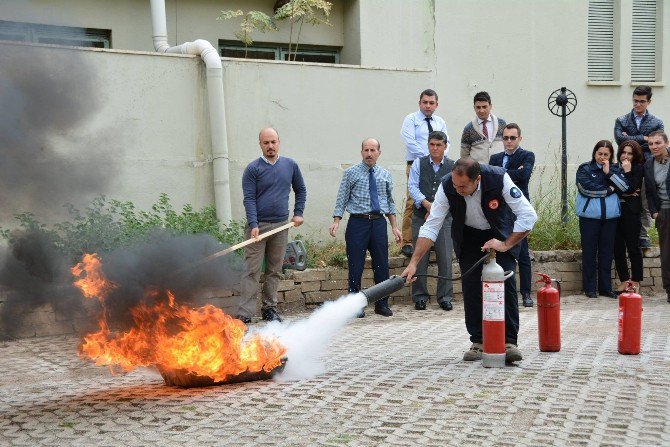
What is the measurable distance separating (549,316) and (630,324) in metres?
0.74

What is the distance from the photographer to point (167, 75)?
42.7ft

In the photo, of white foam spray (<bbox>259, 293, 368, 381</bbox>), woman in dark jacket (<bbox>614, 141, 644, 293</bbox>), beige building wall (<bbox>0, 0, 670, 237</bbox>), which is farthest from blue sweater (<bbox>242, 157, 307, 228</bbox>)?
woman in dark jacket (<bbox>614, 141, 644, 293</bbox>)

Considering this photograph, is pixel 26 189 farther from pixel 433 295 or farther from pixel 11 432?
pixel 433 295

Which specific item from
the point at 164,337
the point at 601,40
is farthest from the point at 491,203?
the point at 601,40

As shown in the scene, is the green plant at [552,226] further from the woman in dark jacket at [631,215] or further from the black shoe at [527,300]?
the black shoe at [527,300]

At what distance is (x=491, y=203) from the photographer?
26.4 ft

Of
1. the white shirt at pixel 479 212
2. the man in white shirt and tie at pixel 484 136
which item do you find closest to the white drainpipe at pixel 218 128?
the man in white shirt and tie at pixel 484 136

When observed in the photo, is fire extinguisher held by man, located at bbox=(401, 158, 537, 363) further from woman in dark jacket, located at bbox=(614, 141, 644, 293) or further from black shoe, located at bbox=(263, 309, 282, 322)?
woman in dark jacket, located at bbox=(614, 141, 644, 293)

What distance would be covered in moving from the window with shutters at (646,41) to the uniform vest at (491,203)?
10.9m

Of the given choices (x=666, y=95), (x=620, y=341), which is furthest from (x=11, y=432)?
(x=666, y=95)

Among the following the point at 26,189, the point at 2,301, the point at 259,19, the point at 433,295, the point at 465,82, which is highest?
the point at 259,19

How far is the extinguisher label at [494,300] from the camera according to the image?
800cm

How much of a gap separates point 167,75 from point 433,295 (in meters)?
4.92

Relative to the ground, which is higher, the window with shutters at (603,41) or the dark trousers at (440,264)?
the window with shutters at (603,41)
